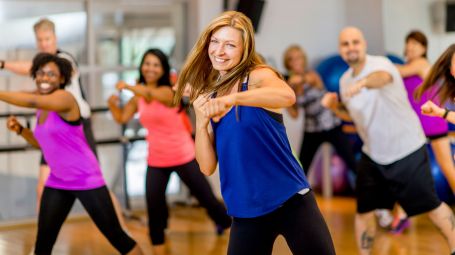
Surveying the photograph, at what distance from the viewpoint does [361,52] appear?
4.48 metres

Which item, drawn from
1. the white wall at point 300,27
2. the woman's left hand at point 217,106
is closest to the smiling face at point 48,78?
the woman's left hand at point 217,106

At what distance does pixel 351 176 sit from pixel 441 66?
339 cm

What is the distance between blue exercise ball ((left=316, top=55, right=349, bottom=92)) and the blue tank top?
4.49m

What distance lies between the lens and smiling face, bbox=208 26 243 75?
2.77 meters

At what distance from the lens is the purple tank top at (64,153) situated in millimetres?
4125

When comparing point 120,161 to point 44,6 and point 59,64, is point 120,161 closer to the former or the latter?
point 44,6

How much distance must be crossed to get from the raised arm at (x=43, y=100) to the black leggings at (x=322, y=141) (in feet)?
9.17

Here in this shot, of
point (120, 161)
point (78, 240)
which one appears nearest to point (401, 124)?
point (78, 240)

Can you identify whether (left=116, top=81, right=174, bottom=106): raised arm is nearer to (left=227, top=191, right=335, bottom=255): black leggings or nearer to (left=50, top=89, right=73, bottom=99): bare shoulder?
(left=50, top=89, right=73, bottom=99): bare shoulder

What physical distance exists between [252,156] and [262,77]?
276 mm

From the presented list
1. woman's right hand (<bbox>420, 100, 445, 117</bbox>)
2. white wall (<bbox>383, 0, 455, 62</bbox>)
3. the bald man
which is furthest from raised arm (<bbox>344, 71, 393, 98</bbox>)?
white wall (<bbox>383, 0, 455, 62</bbox>)

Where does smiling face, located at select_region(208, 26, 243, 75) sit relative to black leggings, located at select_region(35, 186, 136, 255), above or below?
above

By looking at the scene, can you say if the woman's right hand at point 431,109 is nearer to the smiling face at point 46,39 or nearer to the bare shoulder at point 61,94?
the bare shoulder at point 61,94

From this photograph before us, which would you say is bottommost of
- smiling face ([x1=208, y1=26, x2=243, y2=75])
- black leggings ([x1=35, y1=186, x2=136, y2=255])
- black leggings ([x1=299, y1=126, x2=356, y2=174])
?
black leggings ([x1=299, y1=126, x2=356, y2=174])
